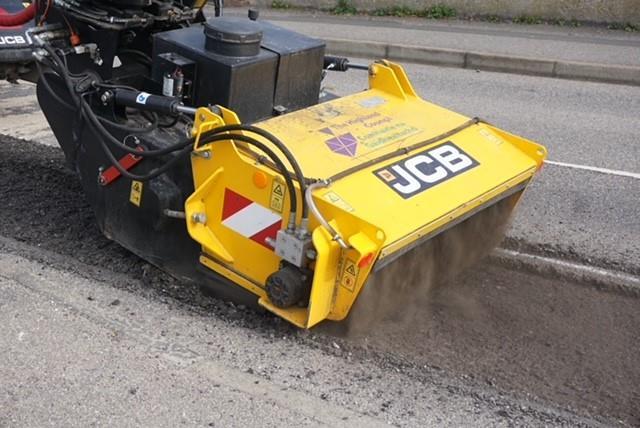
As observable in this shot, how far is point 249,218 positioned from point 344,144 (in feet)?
1.84

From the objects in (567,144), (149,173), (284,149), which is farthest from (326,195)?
(567,144)

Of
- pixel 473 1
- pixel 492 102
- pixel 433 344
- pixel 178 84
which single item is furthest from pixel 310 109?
pixel 473 1

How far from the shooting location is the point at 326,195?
3393 mm

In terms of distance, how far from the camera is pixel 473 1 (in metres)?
11.7

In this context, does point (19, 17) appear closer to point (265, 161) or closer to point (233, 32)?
point (233, 32)

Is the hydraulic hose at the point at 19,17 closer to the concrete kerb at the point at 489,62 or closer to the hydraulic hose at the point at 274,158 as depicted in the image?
the hydraulic hose at the point at 274,158

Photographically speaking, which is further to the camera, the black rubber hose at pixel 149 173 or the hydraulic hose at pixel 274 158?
the black rubber hose at pixel 149 173

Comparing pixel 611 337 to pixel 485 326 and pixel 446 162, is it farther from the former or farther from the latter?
pixel 446 162

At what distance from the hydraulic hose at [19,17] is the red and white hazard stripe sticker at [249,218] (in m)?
1.88

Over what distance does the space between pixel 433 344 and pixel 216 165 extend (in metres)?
1.29

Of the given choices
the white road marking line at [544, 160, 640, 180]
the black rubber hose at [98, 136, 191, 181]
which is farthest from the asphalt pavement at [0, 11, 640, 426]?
the white road marking line at [544, 160, 640, 180]

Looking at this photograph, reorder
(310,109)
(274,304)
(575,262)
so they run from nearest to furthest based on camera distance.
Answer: (274,304) < (310,109) < (575,262)

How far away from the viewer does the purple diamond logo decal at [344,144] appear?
12.2 feet

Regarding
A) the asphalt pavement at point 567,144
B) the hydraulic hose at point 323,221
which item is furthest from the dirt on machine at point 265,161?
the asphalt pavement at point 567,144
